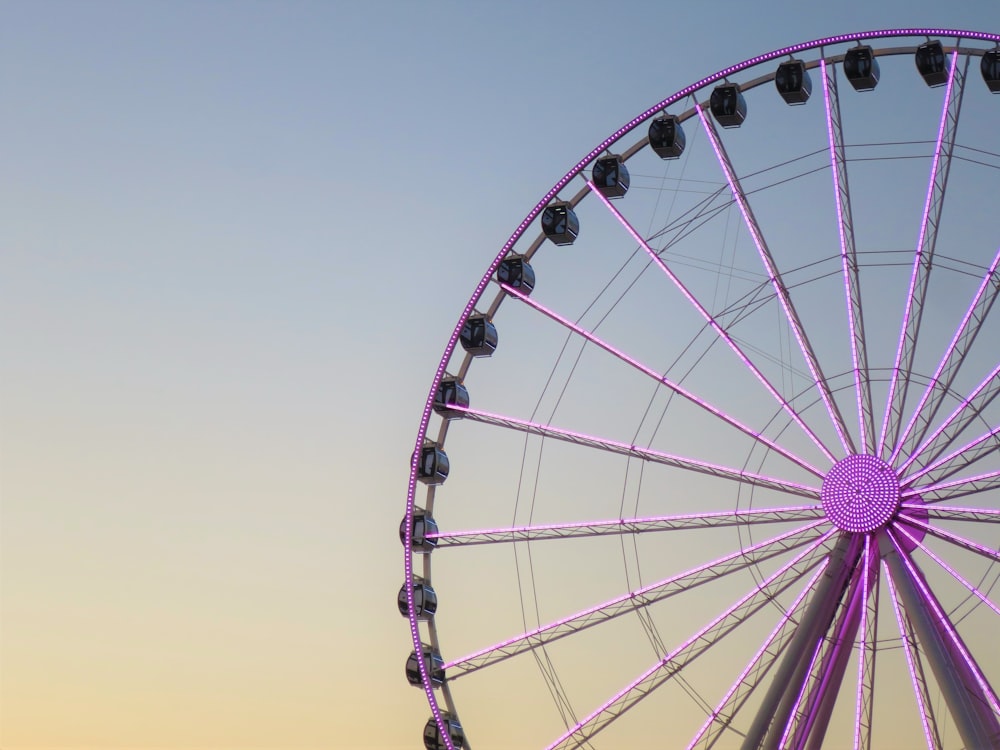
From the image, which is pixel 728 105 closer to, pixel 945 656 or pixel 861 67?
pixel 861 67

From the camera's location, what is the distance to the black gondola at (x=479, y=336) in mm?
35312

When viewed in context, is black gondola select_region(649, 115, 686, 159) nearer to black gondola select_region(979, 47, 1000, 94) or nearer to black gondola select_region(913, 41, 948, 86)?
black gondola select_region(913, 41, 948, 86)

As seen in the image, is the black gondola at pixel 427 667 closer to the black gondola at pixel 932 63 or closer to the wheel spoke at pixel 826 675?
the wheel spoke at pixel 826 675

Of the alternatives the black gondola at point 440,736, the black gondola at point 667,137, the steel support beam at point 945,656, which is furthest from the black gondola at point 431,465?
the steel support beam at point 945,656

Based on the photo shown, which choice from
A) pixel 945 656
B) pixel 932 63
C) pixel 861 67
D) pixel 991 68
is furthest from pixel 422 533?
pixel 991 68

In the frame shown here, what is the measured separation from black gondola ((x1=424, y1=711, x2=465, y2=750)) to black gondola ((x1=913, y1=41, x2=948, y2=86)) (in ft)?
50.2

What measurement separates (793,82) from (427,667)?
44.5ft

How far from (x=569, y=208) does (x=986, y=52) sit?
8773 millimetres

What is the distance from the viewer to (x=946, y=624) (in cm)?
2839

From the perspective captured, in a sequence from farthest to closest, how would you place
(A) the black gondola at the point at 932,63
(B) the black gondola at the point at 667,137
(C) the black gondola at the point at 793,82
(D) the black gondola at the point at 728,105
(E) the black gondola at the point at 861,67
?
(B) the black gondola at the point at 667,137, (D) the black gondola at the point at 728,105, (C) the black gondola at the point at 793,82, (E) the black gondola at the point at 861,67, (A) the black gondola at the point at 932,63

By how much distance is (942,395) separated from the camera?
2981cm

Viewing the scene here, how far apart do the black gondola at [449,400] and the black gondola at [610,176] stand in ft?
16.7

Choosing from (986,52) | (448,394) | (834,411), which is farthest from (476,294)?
(986,52)

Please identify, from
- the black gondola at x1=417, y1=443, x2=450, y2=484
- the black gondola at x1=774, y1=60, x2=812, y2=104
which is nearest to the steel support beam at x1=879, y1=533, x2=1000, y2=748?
the black gondola at x1=774, y1=60, x2=812, y2=104
